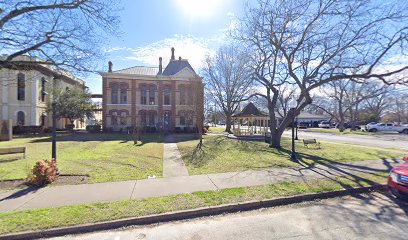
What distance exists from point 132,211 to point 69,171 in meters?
5.12

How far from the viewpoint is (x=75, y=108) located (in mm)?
28781

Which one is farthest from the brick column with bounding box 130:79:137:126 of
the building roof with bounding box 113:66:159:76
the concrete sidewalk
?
the concrete sidewalk

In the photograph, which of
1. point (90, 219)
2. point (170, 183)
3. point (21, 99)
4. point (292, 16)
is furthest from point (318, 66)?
point (21, 99)

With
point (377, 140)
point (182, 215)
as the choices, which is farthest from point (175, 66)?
point (182, 215)

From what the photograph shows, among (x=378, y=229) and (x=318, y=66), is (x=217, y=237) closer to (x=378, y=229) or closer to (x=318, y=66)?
(x=378, y=229)

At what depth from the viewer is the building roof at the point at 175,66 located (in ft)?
117

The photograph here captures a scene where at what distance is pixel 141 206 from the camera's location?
500 cm

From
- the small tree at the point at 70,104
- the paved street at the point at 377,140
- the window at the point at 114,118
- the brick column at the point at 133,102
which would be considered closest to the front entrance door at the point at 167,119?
the brick column at the point at 133,102

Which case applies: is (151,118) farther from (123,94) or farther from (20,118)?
(20,118)

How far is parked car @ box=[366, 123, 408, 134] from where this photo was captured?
35.8 m

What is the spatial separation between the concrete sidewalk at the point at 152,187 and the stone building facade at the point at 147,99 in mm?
24086

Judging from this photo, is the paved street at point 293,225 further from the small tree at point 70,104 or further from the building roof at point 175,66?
the building roof at point 175,66

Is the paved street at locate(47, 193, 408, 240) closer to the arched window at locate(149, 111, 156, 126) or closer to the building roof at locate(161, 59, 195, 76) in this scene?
the arched window at locate(149, 111, 156, 126)

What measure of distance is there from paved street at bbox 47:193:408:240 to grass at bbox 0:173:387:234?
1.45 feet
